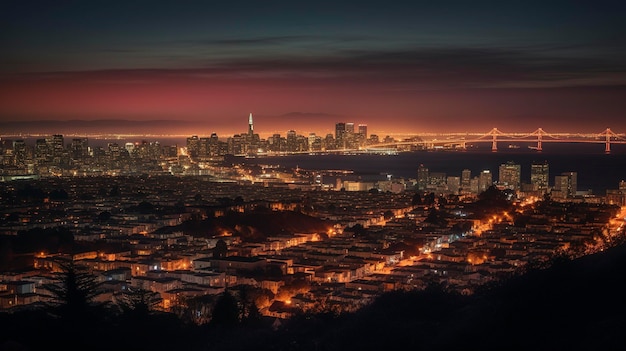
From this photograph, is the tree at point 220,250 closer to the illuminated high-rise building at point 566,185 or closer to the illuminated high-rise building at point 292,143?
the illuminated high-rise building at point 566,185

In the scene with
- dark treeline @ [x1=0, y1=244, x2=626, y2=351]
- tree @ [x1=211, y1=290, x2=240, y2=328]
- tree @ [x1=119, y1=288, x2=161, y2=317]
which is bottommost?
tree @ [x1=119, y1=288, x2=161, y2=317]

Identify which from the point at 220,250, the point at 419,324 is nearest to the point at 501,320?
the point at 419,324

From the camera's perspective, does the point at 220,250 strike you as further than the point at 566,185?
No

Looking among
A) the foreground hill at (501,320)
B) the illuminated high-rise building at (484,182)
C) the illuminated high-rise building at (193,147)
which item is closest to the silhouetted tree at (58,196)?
the illuminated high-rise building at (484,182)

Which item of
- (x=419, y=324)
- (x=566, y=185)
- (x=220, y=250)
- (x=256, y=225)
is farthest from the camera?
(x=566, y=185)

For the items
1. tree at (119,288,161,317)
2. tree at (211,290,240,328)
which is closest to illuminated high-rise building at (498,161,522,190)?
tree at (119,288,161,317)

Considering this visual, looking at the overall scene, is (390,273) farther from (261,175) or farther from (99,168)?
(99,168)

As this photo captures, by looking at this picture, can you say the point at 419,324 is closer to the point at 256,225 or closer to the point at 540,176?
the point at 256,225

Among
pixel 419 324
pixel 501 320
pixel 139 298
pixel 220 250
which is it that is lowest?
pixel 220 250

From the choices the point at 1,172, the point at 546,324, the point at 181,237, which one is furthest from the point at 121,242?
the point at 1,172

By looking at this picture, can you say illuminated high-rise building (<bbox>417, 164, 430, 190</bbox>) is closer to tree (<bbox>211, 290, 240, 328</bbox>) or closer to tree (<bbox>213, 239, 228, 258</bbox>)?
tree (<bbox>213, 239, 228, 258</bbox>)

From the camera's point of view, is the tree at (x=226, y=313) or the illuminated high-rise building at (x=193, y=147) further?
the illuminated high-rise building at (x=193, y=147)
